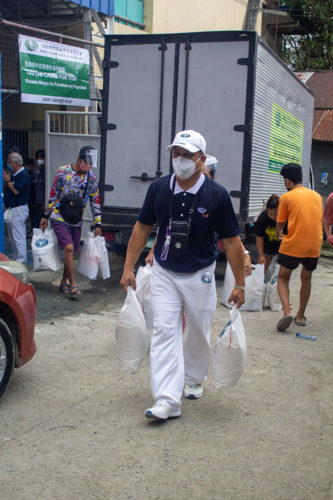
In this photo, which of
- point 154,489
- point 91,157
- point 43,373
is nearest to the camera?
point 154,489

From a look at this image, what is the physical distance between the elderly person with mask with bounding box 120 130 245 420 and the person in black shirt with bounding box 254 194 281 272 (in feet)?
10.0

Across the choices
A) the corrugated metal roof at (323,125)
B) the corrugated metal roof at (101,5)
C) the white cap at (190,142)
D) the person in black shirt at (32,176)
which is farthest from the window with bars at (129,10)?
the white cap at (190,142)

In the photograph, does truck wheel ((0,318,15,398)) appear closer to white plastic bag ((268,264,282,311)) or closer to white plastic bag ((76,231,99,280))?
white plastic bag ((76,231,99,280))

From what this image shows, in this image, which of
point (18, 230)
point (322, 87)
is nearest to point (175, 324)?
point (18, 230)

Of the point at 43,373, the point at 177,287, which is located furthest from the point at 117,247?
the point at 177,287

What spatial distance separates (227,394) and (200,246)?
126 centimetres

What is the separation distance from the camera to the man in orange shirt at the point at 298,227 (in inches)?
234

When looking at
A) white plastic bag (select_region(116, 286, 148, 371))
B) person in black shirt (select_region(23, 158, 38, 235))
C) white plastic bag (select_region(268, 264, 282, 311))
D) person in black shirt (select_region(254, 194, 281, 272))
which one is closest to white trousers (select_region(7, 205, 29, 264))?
person in black shirt (select_region(23, 158, 38, 235))

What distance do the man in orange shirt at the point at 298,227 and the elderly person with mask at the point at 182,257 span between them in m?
2.40

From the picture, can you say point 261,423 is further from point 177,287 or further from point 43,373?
point 43,373

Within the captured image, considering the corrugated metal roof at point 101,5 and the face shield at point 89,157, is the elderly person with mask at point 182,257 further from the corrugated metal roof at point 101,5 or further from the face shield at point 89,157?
the corrugated metal roof at point 101,5

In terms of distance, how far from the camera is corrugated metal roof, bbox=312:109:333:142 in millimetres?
16391

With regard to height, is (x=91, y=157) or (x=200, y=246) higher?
(x=91, y=157)

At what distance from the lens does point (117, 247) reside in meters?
8.95
